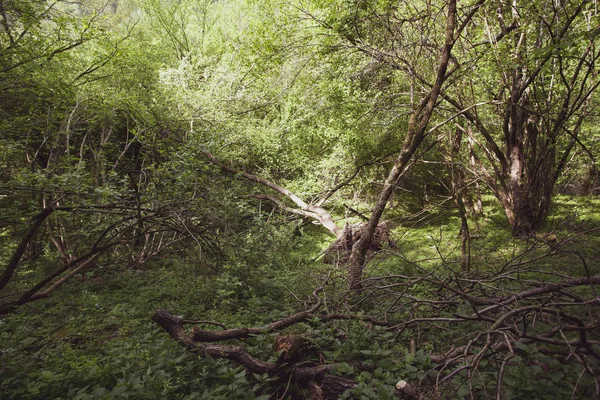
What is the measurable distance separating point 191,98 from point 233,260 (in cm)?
622

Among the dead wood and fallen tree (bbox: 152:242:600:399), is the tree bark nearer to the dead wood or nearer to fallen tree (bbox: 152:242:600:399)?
fallen tree (bbox: 152:242:600:399)

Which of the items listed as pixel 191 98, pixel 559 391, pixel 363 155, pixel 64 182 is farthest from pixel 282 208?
pixel 559 391

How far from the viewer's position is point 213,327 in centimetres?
406

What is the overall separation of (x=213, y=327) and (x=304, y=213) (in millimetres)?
6066

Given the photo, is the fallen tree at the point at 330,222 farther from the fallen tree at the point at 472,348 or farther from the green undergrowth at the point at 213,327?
the fallen tree at the point at 472,348

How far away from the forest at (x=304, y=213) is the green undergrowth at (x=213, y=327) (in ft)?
0.11

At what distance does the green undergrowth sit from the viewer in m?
2.28

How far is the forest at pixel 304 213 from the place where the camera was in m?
2.56

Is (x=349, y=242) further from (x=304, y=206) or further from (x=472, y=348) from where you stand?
(x=472, y=348)

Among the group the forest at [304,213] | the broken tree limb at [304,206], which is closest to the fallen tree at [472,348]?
the forest at [304,213]

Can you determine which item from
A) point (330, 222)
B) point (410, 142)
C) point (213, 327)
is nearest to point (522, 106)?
point (410, 142)

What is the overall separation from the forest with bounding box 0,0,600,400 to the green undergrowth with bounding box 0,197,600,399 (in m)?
0.03

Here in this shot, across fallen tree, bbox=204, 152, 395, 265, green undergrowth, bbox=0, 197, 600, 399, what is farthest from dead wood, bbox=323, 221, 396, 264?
green undergrowth, bbox=0, 197, 600, 399

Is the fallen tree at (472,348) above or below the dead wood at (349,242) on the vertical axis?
above
